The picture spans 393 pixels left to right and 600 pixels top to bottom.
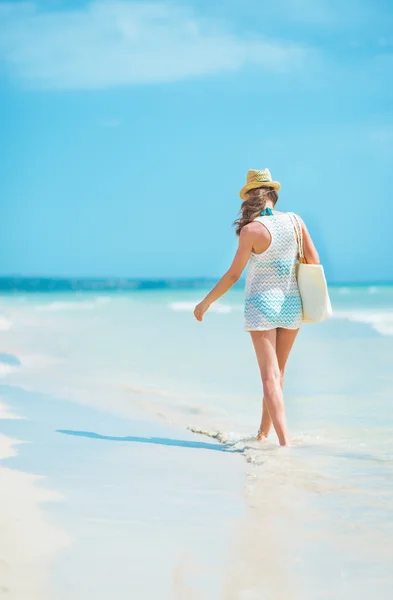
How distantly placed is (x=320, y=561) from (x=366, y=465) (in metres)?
1.51

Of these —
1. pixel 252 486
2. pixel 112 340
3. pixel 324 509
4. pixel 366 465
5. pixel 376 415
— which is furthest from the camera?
pixel 112 340

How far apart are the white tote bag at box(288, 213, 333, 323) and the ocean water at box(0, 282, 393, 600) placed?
753 millimetres

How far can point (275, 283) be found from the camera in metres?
4.63

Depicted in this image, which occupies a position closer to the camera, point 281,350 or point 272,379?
point 272,379

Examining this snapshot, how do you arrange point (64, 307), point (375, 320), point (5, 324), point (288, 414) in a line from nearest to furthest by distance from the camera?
point (288, 414) → point (5, 324) → point (375, 320) → point (64, 307)

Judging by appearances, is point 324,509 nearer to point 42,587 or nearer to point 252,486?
point 252,486

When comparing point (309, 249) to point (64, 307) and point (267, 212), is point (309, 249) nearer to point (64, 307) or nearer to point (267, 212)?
point (267, 212)

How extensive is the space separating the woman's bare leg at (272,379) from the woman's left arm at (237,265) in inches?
12.4

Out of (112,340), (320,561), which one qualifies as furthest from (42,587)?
(112,340)

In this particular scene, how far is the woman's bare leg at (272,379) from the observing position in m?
4.60

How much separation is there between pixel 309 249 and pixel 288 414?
5.42ft

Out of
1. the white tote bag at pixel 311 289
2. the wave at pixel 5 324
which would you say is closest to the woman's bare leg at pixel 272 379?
the white tote bag at pixel 311 289

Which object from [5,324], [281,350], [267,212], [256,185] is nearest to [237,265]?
[267,212]

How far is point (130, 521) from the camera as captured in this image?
3.20 metres
